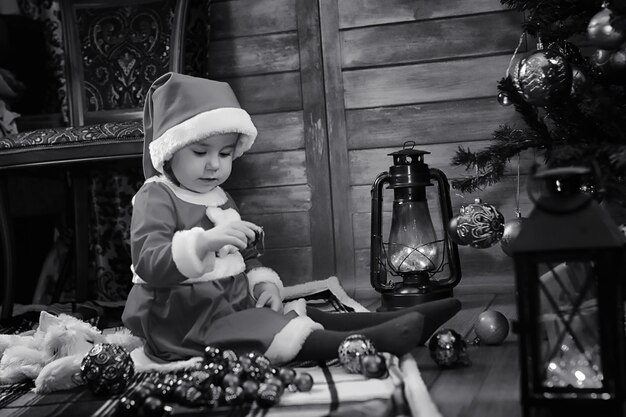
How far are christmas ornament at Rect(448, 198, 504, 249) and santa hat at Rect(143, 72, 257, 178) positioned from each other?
0.58 m

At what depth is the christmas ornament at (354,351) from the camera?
1273 mm

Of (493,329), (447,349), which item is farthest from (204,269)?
(493,329)

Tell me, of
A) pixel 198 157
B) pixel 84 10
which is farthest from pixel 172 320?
pixel 84 10

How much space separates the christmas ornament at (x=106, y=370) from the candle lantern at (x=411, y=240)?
2.78 ft

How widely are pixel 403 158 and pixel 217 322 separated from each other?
0.78 meters

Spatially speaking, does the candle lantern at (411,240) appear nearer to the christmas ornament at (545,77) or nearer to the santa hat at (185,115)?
the christmas ornament at (545,77)

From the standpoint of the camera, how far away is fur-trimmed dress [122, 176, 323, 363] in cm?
136

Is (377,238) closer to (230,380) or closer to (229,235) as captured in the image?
(229,235)

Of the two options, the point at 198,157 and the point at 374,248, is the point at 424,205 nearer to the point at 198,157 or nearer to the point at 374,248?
the point at 374,248

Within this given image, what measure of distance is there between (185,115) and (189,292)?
334mm

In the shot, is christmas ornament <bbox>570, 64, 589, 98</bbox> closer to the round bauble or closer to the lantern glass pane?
the round bauble

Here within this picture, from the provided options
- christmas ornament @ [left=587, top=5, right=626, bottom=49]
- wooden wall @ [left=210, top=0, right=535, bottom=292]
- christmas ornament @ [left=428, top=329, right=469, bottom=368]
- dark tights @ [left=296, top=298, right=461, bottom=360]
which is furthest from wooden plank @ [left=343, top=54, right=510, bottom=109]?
christmas ornament @ [left=428, top=329, right=469, bottom=368]

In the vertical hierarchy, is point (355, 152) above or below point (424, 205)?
above

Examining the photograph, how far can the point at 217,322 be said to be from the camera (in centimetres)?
143
